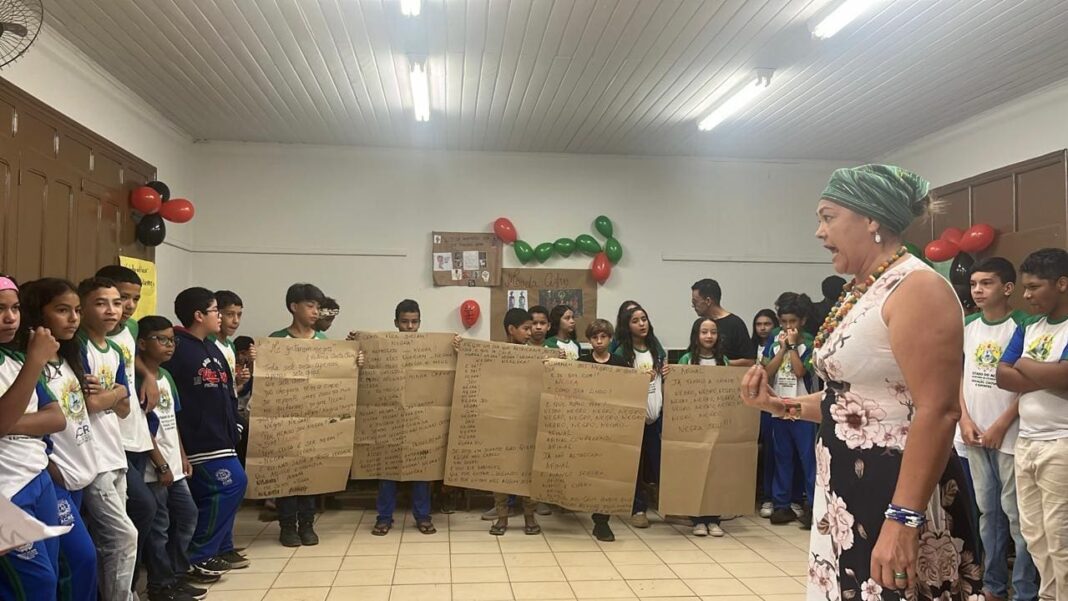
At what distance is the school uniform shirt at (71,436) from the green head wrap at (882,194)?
2526 mm

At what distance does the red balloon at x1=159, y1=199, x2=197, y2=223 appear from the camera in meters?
5.13

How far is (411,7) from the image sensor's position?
347 centimetres

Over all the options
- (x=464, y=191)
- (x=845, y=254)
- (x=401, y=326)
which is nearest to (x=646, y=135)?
(x=464, y=191)

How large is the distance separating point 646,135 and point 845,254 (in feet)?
15.6

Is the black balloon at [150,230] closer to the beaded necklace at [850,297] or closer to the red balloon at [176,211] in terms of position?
the red balloon at [176,211]

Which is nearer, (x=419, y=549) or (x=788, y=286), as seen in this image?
(x=419, y=549)

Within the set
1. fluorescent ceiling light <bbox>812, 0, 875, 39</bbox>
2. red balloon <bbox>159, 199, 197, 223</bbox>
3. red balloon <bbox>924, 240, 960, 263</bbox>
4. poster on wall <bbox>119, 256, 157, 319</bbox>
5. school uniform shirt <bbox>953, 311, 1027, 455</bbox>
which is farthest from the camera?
red balloon <bbox>924, 240, 960, 263</bbox>

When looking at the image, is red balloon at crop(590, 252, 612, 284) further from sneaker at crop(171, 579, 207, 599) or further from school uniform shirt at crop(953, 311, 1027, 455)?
sneaker at crop(171, 579, 207, 599)

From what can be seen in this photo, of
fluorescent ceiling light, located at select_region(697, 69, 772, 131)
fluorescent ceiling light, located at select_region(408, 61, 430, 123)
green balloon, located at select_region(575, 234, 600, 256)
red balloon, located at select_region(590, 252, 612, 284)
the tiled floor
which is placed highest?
fluorescent ceiling light, located at select_region(697, 69, 772, 131)

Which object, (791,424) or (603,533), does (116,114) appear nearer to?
(603,533)

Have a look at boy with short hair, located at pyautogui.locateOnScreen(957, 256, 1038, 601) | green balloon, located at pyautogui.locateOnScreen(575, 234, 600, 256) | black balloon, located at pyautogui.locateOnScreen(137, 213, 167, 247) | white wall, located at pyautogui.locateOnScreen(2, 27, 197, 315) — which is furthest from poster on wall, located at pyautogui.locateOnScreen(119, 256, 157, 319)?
boy with short hair, located at pyautogui.locateOnScreen(957, 256, 1038, 601)

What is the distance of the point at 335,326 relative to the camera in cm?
634

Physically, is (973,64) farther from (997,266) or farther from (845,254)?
(845,254)

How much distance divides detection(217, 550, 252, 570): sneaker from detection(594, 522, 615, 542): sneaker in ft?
6.64
